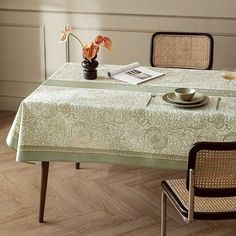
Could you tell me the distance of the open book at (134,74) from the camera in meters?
2.78

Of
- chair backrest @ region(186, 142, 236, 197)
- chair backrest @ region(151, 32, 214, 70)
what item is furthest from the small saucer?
chair backrest @ region(151, 32, 214, 70)

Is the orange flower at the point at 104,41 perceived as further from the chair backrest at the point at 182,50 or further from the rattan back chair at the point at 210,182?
the rattan back chair at the point at 210,182

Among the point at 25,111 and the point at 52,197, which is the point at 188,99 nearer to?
the point at 25,111

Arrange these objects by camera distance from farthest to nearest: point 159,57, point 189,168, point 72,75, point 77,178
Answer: point 159,57 < point 77,178 < point 72,75 < point 189,168

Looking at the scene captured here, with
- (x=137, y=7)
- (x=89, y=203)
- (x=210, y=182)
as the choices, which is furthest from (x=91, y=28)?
(x=210, y=182)

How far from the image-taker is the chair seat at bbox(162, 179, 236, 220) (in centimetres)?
201

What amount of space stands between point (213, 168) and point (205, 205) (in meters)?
0.27

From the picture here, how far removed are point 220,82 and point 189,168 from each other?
3.39ft

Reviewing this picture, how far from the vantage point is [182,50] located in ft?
11.0

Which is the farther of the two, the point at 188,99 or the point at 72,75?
the point at 72,75

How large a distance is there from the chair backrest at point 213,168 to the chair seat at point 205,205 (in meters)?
0.13

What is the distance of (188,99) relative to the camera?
2436 millimetres

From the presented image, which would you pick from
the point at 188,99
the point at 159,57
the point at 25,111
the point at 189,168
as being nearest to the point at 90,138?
the point at 25,111

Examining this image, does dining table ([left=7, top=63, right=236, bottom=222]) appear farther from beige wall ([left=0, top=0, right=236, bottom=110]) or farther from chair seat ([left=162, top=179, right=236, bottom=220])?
beige wall ([left=0, top=0, right=236, bottom=110])
